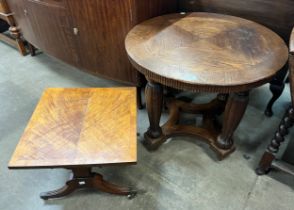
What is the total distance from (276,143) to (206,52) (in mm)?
617

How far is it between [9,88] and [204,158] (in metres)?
1.73

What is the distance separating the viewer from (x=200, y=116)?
6.00ft

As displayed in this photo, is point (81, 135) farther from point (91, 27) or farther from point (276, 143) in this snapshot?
point (276, 143)

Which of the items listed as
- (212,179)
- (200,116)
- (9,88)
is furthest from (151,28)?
(9,88)

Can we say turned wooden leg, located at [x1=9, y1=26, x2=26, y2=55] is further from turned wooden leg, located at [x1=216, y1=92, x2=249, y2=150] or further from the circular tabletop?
turned wooden leg, located at [x1=216, y1=92, x2=249, y2=150]

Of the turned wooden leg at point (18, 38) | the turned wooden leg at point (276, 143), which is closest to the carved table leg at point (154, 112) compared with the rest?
the turned wooden leg at point (276, 143)

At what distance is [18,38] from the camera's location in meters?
2.50

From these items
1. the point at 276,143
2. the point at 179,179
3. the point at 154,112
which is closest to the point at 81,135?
the point at 154,112

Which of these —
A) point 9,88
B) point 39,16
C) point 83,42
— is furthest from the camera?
point 9,88

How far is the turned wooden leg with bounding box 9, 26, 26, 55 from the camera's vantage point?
2.46 m

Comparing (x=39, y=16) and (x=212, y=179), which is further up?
(x=39, y=16)

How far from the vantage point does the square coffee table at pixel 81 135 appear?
998mm

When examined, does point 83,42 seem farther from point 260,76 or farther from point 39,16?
point 260,76

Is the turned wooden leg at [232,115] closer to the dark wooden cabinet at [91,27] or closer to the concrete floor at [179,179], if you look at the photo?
the concrete floor at [179,179]
